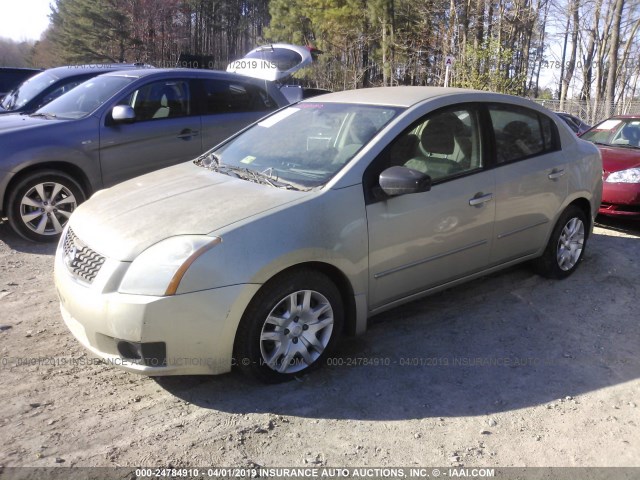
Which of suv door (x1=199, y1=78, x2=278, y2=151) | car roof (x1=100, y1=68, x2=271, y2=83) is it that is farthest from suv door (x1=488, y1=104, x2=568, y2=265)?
car roof (x1=100, y1=68, x2=271, y2=83)

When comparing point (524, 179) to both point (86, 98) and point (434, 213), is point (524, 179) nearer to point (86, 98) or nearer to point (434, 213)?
point (434, 213)

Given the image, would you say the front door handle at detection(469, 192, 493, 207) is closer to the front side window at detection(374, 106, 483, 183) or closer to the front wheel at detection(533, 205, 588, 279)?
the front side window at detection(374, 106, 483, 183)

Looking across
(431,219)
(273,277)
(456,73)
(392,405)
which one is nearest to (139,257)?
(273,277)

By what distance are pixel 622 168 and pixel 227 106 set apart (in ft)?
16.3

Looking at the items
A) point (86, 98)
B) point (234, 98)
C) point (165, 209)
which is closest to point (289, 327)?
point (165, 209)

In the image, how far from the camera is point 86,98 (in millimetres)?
6332

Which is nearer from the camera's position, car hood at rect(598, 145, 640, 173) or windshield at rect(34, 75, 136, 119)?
windshield at rect(34, 75, 136, 119)

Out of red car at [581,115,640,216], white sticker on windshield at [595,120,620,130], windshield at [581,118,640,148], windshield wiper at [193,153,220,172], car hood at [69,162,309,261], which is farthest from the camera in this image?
white sticker on windshield at [595,120,620,130]

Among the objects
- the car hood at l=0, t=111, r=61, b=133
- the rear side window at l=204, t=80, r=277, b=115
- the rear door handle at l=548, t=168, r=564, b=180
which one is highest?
the rear side window at l=204, t=80, r=277, b=115

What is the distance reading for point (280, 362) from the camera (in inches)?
125

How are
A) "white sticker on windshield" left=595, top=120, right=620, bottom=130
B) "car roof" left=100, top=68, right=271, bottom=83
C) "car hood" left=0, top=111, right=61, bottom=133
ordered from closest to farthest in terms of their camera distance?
"car hood" left=0, top=111, right=61, bottom=133 → "car roof" left=100, top=68, right=271, bottom=83 → "white sticker on windshield" left=595, top=120, right=620, bottom=130

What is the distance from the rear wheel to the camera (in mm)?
5559

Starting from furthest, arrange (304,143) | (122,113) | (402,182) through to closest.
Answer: (122,113) → (304,143) → (402,182)

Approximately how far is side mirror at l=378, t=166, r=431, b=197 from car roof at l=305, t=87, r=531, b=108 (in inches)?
25.3
